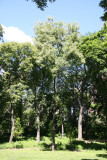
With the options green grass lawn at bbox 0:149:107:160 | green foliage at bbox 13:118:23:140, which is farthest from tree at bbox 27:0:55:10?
green foliage at bbox 13:118:23:140

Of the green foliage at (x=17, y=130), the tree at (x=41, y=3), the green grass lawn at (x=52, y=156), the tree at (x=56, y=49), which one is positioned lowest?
the green grass lawn at (x=52, y=156)

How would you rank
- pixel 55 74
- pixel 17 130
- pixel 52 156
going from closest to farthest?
1. pixel 52 156
2. pixel 55 74
3. pixel 17 130

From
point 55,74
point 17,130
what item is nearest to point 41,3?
point 55,74

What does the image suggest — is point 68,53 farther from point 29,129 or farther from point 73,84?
point 29,129

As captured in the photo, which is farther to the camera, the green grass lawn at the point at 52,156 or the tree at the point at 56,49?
the tree at the point at 56,49

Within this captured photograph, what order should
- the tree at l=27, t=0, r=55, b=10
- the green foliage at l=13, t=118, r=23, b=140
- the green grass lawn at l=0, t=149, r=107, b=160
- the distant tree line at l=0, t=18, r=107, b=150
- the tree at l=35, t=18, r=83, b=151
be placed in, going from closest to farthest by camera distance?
the tree at l=27, t=0, r=55, b=10 → the green grass lawn at l=0, t=149, r=107, b=160 → the tree at l=35, t=18, r=83, b=151 → the distant tree line at l=0, t=18, r=107, b=150 → the green foliage at l=13, t=118, r=23, b=140

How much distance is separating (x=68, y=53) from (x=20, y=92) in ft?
36.9

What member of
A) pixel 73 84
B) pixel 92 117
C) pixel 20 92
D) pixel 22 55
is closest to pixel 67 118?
pixel 92 117

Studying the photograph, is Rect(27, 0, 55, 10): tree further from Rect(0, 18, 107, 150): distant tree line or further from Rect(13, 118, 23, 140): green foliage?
Rect(13, 118, 23, 140): green foliage

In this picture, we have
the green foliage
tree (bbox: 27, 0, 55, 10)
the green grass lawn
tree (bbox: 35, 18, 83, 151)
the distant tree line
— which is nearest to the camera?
tree (bbox: 27, 0, 55, 10)

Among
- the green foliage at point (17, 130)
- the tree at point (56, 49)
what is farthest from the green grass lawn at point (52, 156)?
the green foliage at point (17, 130)

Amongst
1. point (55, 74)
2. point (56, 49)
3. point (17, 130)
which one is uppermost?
point (56, 49)

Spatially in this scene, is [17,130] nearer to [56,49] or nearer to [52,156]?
[52,156]

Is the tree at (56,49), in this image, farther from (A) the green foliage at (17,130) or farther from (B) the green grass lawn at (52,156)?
(A) the green foliage at (17,130)
